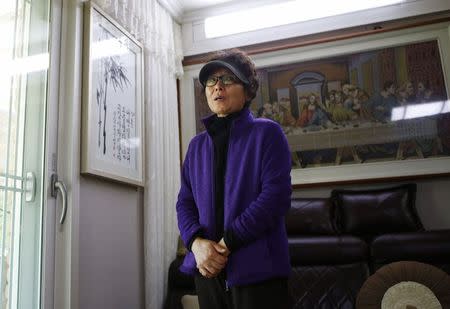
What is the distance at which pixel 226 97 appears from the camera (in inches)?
44.2

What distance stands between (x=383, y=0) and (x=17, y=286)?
279cm

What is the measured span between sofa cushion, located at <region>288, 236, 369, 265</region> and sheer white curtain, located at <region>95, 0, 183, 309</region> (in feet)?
2.52

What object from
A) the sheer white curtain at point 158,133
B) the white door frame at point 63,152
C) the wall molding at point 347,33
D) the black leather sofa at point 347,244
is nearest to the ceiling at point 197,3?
the sheer white curtain at point 158,133

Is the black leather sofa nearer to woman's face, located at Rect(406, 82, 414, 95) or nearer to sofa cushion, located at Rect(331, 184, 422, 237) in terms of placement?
sofa cushion, located at Rect(331, 184, 422, 237)

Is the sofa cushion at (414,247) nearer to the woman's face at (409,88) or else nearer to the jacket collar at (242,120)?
the woman's face at (409,88)

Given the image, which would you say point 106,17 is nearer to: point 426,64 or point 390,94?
point 390,94

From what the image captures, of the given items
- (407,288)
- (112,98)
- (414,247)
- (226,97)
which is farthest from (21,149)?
(414,247)

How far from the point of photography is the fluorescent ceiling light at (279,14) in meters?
2.81

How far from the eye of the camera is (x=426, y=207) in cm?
247

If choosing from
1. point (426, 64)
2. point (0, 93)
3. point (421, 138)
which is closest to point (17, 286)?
point (0, 93)

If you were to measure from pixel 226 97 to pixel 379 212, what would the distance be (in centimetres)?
157

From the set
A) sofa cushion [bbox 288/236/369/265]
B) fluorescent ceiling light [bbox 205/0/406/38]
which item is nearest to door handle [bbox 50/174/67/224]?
sofa cushion [bbox 288/236/369/265]

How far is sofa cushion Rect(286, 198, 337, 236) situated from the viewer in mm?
2346

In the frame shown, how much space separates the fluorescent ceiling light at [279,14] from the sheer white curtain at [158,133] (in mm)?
404
